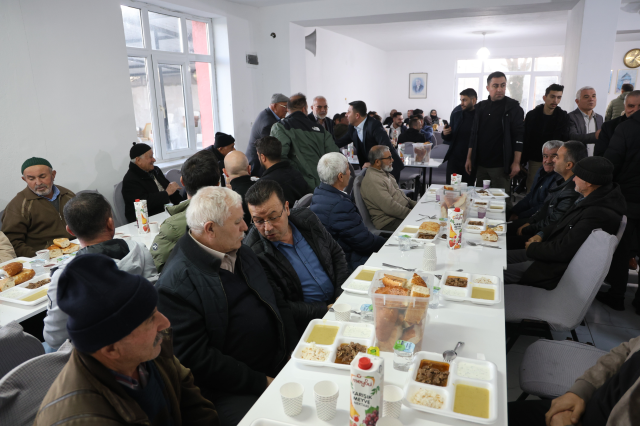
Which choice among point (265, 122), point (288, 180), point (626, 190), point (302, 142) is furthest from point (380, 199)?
point (265, 122)

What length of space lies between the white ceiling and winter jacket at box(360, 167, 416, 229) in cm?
578

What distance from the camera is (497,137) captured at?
16.5ft

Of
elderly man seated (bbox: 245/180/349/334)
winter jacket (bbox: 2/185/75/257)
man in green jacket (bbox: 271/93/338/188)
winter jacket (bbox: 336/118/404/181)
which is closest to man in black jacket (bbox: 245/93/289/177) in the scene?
man in green jacket (bbox: 271/93/338/188)

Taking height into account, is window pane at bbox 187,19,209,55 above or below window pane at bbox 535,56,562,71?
below

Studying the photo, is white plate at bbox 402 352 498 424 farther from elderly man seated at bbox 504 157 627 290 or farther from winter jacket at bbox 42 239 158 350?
elderly man seated at bbox 504 157 627 290

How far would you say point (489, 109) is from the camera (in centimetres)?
504

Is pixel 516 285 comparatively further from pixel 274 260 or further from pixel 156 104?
pixel 156 104

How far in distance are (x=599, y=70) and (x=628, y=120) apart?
2208mm

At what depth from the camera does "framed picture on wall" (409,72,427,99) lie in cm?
1498

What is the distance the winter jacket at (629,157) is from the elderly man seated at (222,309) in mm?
3295

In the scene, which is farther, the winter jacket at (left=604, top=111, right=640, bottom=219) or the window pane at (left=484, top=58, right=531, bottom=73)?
the window pane at (left=484, top=58, right=531, bottom=73)

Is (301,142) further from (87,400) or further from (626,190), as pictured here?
(87,400)

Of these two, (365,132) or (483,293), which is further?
(365,132)

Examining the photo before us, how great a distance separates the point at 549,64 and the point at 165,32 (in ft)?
43.5
